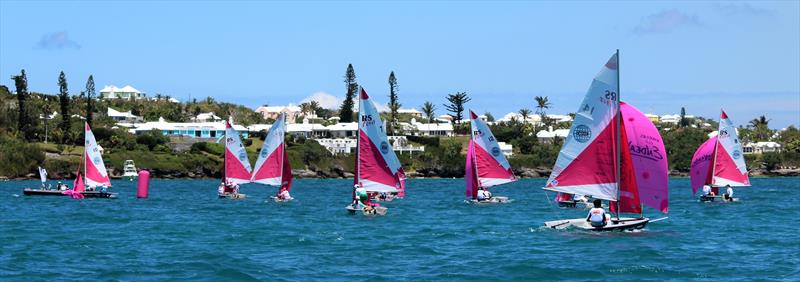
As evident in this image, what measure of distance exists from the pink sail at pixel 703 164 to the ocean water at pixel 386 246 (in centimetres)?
986

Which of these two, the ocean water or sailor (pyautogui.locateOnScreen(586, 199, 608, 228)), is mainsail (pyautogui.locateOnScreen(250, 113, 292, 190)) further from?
sailor (pyautogui.locateOnScreen(586, 199, 608, 228))

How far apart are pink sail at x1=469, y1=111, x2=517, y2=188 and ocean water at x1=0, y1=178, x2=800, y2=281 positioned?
286 inches

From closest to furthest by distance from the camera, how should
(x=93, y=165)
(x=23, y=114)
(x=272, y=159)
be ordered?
(x=272, y=159) < (x=93, y=165) < (x=23, y=114)

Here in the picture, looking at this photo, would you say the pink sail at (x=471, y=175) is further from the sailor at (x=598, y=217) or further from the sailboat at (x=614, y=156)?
the sailor at (x=598, y=217)

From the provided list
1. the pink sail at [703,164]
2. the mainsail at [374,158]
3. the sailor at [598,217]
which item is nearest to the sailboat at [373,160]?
the mainsail at [374,158]

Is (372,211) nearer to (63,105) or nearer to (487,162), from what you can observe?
(487,162)

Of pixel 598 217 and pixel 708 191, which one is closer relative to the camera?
pixel 598 217

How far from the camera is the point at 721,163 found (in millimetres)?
78125

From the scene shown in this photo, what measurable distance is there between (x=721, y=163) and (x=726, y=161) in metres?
0.42

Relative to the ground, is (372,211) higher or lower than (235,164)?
lower

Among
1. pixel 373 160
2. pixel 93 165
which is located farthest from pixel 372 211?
pixel 93 165

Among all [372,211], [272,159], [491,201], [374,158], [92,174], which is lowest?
[372,211]

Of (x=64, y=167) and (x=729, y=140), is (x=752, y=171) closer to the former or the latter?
(x=64, y=167)

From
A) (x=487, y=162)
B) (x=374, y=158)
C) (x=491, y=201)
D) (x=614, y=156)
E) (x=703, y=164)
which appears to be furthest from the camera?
(x=703, y=164)
